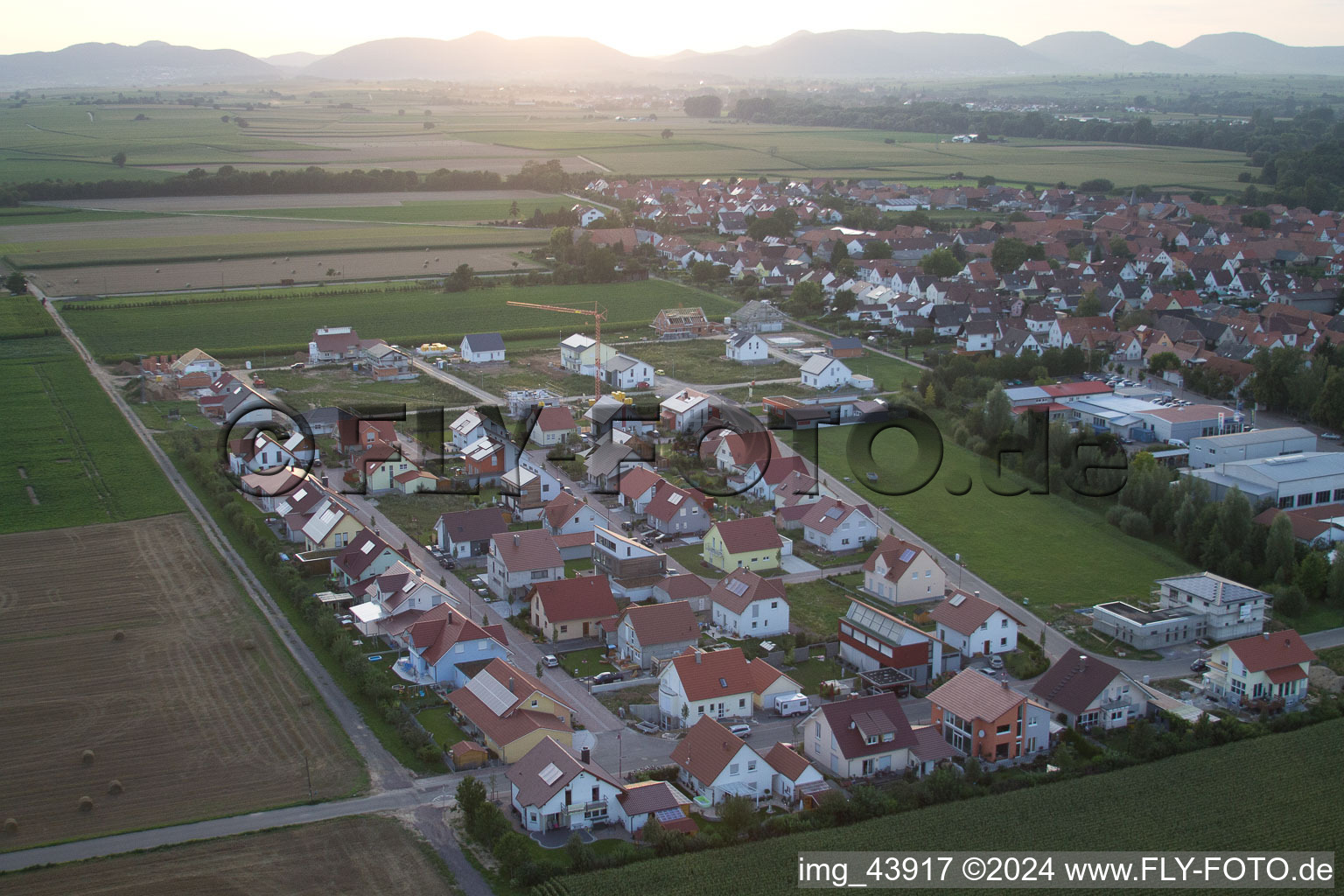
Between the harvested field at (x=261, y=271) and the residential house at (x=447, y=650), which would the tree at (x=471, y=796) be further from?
the harvested field at (x=261, y=271)

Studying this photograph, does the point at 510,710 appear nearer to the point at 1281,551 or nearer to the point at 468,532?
the point at 468,532

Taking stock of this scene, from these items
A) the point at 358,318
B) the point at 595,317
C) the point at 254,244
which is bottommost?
the point at 358,318

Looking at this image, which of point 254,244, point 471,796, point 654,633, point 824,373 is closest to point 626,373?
point 824,373

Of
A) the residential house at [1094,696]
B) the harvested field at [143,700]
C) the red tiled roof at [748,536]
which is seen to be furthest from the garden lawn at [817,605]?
the harvested field at [143,700]

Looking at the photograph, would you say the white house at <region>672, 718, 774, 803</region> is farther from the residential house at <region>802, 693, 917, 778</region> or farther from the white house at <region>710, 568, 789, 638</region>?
the white house at <region>710, 568, 789, 638</region>

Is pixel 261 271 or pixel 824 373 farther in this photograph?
pixel 261 271

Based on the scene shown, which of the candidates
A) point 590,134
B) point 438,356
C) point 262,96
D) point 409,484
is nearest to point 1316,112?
point 590,134
